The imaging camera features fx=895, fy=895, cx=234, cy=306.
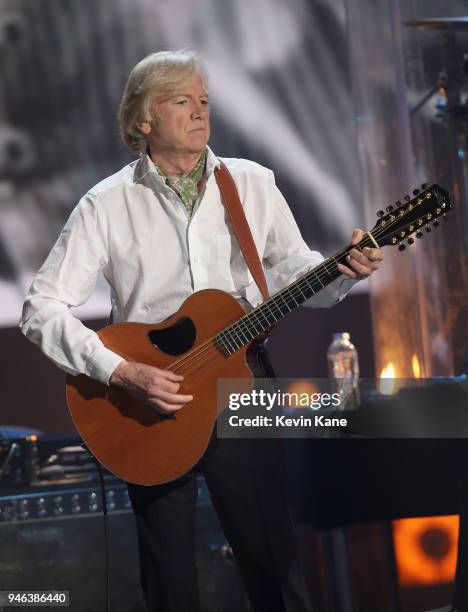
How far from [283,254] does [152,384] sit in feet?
2.06

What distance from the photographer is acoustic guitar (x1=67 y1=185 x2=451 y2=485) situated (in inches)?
99.9

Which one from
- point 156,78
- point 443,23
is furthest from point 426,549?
point 443,23

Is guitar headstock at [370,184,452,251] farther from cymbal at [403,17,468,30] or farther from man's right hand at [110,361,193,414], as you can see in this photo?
cymbal at [403,17,468,30]

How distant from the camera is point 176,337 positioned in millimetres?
2654

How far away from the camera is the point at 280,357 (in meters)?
5.21

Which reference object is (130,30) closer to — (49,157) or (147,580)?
(49,157)

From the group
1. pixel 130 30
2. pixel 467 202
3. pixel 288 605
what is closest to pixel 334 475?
pixel 288 605

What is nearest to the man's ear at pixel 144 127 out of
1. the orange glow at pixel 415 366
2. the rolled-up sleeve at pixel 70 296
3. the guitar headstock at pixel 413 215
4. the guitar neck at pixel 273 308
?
the rolled-up sleeve at pixel 70 296

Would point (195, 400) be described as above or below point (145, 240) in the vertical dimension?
below

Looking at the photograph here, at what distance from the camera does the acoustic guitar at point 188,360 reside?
8.32ft

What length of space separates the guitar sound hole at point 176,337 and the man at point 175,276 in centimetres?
8

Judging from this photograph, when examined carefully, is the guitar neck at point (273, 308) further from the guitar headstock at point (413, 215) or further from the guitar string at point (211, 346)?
the guitar headstock at point (413, 215)

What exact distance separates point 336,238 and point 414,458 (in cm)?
218

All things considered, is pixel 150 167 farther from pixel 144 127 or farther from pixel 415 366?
pixel 415 366
